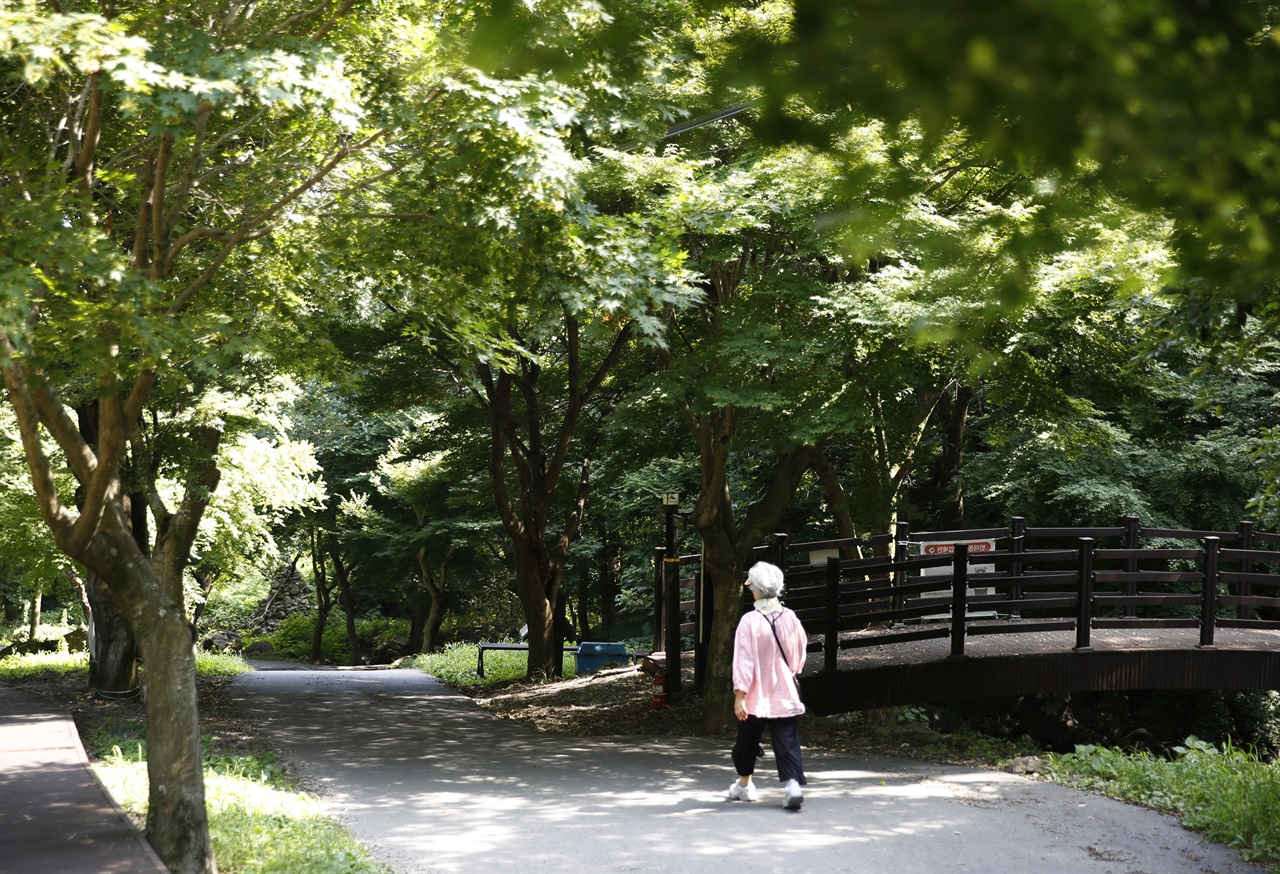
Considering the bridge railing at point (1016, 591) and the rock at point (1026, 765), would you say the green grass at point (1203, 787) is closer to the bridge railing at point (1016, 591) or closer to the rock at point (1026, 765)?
Answer: the rock at point (1026, 765)

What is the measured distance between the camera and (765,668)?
791cm

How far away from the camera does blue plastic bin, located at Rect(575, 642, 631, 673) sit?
65.5ft

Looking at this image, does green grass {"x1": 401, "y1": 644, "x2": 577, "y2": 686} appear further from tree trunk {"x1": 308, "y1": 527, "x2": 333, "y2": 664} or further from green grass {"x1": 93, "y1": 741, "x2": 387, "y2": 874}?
green grass {"x1": 93, "y1": 741, "x2": 387, "y2": 874}

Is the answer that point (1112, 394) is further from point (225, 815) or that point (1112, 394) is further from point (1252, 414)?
point (225, 815)

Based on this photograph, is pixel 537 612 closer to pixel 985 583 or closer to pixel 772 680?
pixel 985 583

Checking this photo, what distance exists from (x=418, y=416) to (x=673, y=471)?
9.48m

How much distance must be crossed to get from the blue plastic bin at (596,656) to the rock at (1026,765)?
10.7 m

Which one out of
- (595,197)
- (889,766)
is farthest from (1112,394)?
(595,197)

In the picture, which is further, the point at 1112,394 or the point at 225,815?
the point at 1112,394

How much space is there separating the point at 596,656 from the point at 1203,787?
12.8 meters

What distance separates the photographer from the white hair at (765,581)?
26.3 ft

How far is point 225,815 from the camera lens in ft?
25.0

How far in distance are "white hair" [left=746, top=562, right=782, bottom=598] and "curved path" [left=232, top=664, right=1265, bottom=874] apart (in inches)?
62.4

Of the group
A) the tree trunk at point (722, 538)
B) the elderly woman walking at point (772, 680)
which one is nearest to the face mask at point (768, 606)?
the elderly woman walking at point (772, 680)
